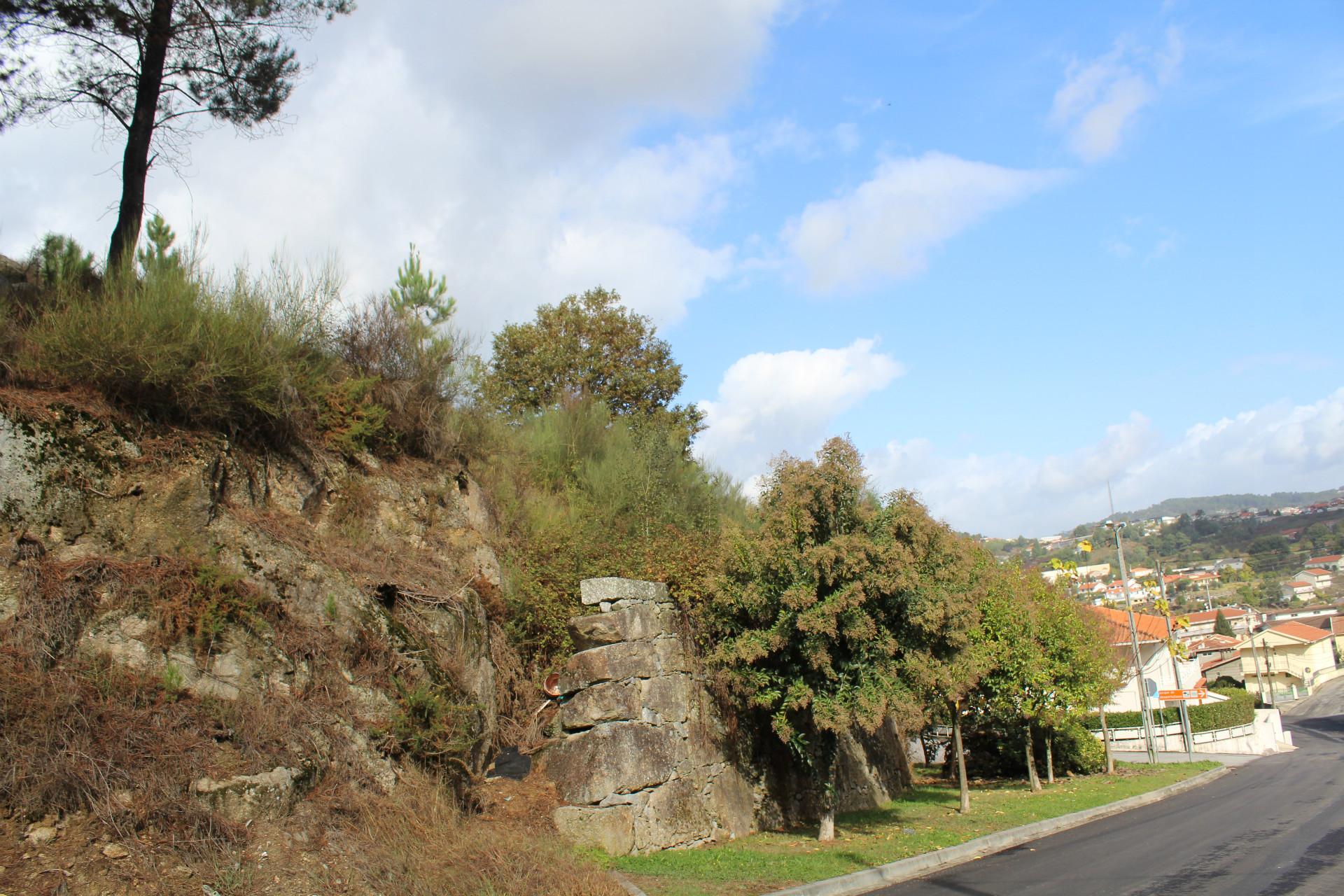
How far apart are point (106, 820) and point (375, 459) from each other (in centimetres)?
752

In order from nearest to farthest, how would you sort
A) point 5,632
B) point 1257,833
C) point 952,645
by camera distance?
point 5,632
point 952,645
point 1257,833

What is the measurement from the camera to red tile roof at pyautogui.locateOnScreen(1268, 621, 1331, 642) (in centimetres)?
8175

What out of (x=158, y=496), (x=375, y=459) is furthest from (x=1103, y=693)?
(x=158, y=496)

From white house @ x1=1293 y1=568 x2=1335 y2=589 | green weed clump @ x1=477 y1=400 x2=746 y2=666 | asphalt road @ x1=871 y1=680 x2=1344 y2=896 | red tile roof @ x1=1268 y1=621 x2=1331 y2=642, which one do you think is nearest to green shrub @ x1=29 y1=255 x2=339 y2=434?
green weed clump @ x1=477 y1=400 x2=746 y2=666

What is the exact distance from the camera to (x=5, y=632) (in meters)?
7.43

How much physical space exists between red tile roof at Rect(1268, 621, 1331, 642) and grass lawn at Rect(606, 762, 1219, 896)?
76946 mm

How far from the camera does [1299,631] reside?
271ft

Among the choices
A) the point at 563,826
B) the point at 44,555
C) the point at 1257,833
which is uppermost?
the point at 44,555

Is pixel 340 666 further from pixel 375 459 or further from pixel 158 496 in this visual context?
pixel 375 459

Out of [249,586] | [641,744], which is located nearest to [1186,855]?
[641,744]

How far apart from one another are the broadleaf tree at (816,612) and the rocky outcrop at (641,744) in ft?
2.67

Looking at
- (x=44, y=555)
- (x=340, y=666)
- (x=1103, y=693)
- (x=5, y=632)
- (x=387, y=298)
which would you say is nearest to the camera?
(x=5, y=632)

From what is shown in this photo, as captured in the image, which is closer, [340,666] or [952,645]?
[340,666]

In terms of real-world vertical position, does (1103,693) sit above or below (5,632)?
below
